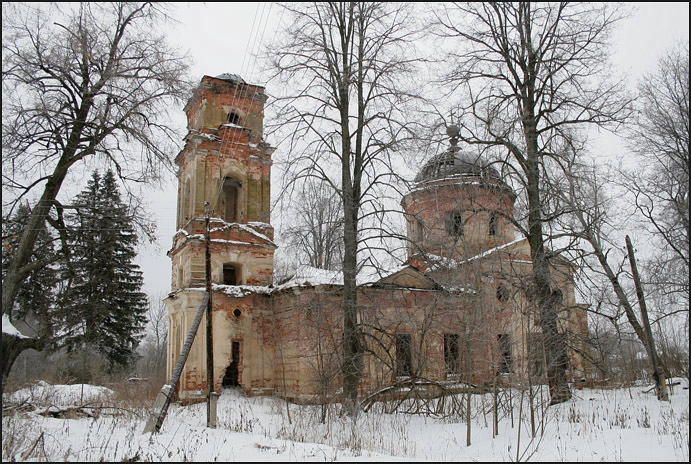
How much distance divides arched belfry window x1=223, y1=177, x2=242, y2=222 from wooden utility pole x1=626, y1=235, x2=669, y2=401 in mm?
16046

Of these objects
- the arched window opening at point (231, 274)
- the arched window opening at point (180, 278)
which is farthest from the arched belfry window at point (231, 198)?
the arched window opening at point (180, 278)

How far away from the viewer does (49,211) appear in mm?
12375

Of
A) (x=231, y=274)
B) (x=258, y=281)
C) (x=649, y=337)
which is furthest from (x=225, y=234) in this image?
(x=649, y=337)

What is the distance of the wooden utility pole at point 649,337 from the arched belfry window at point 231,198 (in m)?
16.0

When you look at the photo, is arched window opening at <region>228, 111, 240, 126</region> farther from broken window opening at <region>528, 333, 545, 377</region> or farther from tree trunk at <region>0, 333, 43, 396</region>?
broken window opening at <region>528, 333, 545, 377</region>

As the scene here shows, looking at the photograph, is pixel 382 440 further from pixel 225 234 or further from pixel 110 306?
pixel 110 306

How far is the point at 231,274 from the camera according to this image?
25266mm

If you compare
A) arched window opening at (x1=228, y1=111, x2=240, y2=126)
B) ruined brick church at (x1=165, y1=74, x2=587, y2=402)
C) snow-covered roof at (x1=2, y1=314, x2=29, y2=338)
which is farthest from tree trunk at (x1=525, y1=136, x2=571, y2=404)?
arched window opening at (x1=228, y1=111, x2=240, y2=126)

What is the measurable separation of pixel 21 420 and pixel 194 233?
1436cm

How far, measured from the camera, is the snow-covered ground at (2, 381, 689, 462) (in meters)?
8.27

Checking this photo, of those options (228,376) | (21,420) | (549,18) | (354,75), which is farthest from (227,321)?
(549,18)

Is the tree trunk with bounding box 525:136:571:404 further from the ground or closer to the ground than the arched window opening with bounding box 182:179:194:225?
closer to the ground

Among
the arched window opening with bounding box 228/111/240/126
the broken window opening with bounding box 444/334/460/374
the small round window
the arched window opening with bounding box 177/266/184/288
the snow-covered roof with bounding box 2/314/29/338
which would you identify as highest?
the arched window opening with bounding box 228/111/240/126

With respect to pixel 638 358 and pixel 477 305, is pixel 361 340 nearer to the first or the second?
pixel 477 305
